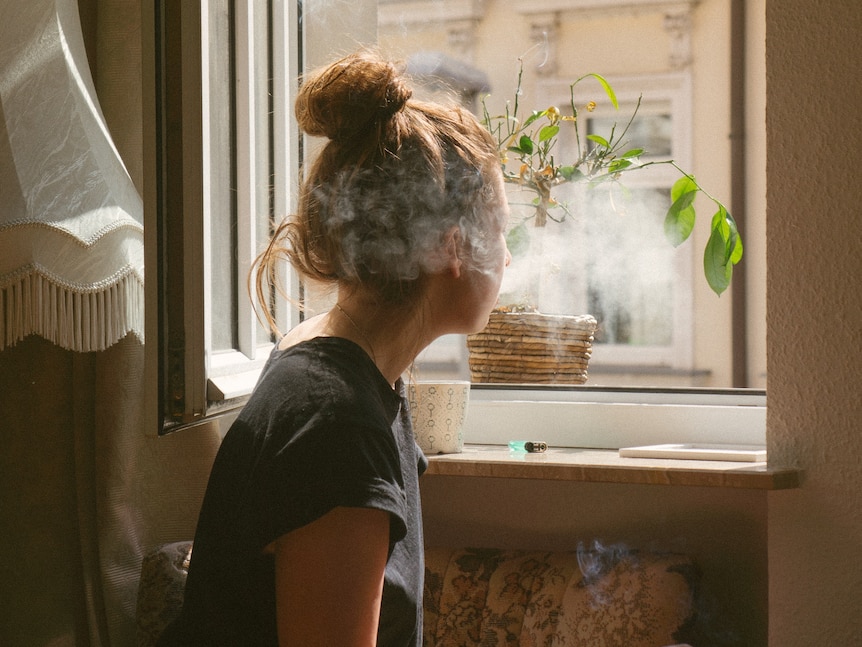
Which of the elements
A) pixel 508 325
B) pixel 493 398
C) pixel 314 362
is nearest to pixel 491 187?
pixel 314 362

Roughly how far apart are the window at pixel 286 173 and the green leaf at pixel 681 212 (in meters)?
0.09

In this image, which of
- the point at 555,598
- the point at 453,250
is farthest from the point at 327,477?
the point at 555,598

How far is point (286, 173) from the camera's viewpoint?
1595mm

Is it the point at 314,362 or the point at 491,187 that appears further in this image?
the point at 491,187

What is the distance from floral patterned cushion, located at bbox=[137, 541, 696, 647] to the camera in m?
1.30

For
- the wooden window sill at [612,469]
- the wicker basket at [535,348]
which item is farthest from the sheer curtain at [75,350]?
the wicker basket at [535,348]

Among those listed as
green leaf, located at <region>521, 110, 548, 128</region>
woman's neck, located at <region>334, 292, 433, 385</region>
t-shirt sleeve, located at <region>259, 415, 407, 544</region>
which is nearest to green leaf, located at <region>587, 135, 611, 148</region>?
green leaf, located at <region>521, 110, 548, 128</region>

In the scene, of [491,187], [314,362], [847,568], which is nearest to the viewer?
[314,362]

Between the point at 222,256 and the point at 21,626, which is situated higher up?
the point at 222,256

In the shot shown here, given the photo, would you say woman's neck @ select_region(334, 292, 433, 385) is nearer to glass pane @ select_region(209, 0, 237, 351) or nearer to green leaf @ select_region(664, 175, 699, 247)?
glass pane @ select_region(209, 0, 237, 351)

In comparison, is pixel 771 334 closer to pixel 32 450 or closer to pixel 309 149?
pixel 309 149

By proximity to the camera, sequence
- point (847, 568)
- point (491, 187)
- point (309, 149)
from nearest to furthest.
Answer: point (491, 187), point (847, 568), point (309, 149)

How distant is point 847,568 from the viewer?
1.29m

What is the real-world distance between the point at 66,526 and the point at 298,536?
0.80m
